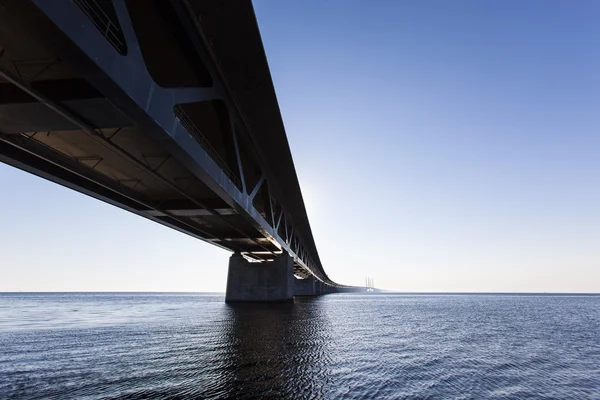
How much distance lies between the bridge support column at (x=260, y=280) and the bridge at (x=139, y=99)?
19289 millimetres

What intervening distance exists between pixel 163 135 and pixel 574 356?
787 inches

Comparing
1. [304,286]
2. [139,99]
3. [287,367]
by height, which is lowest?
[287,367]

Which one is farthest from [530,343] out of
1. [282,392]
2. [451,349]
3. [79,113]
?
[79,113]

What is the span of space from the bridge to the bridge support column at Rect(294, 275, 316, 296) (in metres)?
74.7

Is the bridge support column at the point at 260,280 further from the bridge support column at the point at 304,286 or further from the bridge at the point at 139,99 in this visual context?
the bridge support column at the point at 304,286

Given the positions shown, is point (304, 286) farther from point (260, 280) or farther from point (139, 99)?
point (139, 99)

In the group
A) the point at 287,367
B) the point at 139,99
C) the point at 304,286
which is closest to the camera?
the point at 139,99

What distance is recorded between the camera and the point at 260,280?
1666 inches

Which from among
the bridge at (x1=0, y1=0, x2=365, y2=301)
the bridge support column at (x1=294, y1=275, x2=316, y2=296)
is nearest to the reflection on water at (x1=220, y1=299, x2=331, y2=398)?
the bridge at (x1=0, y1=0, x2=365, y2=301)

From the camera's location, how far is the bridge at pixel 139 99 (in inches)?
303

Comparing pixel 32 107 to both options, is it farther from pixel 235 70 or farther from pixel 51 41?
pixel 235 70

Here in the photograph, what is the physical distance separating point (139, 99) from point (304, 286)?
92171 millimetres

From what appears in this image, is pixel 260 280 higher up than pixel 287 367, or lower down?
higher up

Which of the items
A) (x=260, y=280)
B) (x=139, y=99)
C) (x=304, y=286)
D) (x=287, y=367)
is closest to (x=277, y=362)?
(x=287, y=367)
